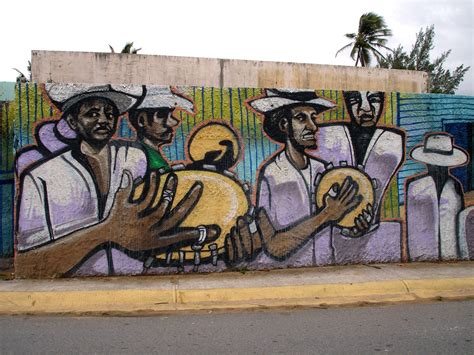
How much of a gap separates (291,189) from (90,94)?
133 inches

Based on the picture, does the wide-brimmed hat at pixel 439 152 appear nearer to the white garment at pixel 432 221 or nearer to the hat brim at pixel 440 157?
the hat brim at pixel 440 157

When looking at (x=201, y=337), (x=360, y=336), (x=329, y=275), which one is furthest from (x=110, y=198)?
(x=360, y=336)

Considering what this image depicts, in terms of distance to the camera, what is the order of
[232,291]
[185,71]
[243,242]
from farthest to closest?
[185,71]
[243,242]
[232,291]

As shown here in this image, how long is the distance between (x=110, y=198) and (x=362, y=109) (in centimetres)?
425

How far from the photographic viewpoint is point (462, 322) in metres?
5.84

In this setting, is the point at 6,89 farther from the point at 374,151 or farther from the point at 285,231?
the point at 374,151

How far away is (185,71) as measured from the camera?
12086 mm

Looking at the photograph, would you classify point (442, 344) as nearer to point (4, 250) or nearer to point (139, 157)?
point (139, 157)

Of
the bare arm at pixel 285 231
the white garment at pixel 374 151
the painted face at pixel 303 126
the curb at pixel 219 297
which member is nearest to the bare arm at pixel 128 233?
the bare arm at pixel 285 231

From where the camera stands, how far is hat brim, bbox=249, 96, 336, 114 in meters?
7.87

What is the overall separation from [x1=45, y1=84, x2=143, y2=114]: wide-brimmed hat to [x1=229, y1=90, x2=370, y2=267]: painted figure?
183 cm

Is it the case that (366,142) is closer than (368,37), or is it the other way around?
(366,142)

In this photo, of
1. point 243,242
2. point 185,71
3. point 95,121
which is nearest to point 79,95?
point 95,121

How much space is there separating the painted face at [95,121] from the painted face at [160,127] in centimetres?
48
